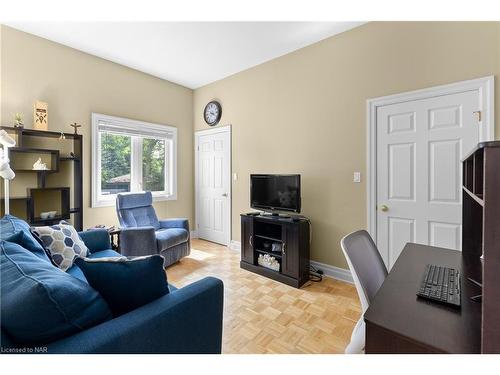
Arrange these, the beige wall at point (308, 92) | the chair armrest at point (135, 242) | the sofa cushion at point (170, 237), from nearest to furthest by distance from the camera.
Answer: the beige wall at point (308, 92)
the chair armrest at point (135, 242)
the sofa cushion at point (170, 237)

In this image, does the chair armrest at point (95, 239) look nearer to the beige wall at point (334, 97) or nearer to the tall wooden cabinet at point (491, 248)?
the beige wall at point (334, 97)

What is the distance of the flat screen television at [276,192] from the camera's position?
277 centimetres

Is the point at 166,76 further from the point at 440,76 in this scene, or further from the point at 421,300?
the point at 421,300

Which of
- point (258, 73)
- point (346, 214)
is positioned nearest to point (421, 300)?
point (346, 214)

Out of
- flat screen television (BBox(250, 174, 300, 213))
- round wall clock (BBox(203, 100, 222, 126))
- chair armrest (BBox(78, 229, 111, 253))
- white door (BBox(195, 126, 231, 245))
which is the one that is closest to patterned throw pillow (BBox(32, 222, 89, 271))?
chair armrest (BBox(78, 229, 111, 253))


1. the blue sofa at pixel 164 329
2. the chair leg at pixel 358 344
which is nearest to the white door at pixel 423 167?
the chair leg at pixel 358 344

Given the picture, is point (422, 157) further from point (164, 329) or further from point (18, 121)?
point (18, 121)

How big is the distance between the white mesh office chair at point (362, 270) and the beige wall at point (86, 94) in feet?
11.1

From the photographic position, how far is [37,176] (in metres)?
2.81

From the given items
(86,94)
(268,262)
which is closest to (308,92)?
(268,262)

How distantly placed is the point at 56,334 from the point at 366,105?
286cm

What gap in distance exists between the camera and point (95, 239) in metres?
2.39

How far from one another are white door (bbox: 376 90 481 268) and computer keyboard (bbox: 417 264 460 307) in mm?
1149

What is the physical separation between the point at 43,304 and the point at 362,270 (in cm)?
128
